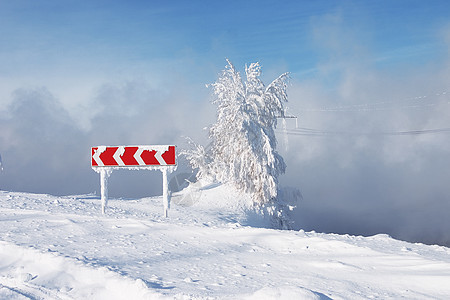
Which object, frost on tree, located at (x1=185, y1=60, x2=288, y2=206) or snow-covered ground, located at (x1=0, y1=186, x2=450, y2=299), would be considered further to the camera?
frost on tree, located at (x1=185, y1=60, x2=288, y2=206)

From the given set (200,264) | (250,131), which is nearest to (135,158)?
(200,264)

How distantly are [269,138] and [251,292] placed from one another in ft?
68.2

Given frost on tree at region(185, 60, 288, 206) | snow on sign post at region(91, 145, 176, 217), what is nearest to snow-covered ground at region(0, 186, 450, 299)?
snow on sign post at region(91, 145, 176, 217)

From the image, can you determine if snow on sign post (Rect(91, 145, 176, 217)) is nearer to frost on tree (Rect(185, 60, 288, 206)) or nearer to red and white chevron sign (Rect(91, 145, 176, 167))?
red and white chevron sign (Rect(91, 145, 176, 167))

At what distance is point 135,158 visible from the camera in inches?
404

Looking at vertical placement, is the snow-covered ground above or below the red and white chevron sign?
below

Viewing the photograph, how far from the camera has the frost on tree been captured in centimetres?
2459

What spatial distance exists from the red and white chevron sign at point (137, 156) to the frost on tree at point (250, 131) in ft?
45.7

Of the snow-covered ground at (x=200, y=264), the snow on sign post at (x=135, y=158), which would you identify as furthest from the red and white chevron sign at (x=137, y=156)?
the snow-covered ground at (x=200, y=264)

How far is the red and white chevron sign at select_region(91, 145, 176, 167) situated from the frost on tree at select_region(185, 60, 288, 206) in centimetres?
1393

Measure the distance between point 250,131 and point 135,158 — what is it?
15101mm

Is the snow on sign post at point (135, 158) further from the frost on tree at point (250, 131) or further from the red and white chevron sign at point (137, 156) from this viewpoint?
the frost on tree at point (250, 131)

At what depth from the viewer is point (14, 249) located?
626 centimetres

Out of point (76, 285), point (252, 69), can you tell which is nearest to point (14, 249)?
point (76, 285)
